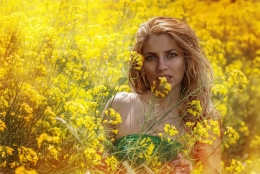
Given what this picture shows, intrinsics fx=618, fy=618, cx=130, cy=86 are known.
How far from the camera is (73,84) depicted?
3.11 metres

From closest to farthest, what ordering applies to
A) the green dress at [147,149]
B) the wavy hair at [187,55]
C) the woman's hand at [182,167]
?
the green dress at [147,149]
the woman's hand at [182,167]
the wavy hair at [187,55]

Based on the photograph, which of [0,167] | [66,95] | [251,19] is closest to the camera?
[0,167]

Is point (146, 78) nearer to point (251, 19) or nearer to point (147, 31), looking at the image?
point (147, 31)

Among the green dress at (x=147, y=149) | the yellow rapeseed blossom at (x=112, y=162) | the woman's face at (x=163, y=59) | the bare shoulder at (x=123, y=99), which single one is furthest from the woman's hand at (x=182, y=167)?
the bare shoulder at (x=123, y=99)

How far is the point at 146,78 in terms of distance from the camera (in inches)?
122

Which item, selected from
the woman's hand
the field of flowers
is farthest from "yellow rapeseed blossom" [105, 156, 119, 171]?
the woman's hand

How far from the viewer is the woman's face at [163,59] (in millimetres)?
2861

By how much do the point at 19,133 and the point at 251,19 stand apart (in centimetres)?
402

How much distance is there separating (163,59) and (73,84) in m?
0.52

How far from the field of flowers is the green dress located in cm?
10

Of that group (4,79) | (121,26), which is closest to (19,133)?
(4,79)

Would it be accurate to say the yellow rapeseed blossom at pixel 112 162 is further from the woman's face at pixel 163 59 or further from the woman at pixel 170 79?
the woman's face at pixel 163 59

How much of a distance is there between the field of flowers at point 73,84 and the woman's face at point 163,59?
17 cm

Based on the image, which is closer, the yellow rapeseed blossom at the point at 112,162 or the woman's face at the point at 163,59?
the yellow rapeseed blossom at the point at 112,162
